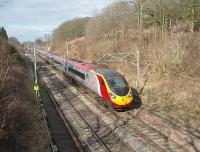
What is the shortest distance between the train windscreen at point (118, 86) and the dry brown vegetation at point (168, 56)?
2.89 meters

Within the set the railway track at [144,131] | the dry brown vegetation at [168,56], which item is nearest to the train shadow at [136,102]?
the dry brown vegetation at [168,56]

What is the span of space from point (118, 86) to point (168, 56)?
24.2ft

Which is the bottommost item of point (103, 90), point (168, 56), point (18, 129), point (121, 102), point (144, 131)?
point (144, 131)

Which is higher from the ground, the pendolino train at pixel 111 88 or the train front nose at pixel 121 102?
the pendolino train at pixel 111 88

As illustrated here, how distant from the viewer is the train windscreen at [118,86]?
23734 mm

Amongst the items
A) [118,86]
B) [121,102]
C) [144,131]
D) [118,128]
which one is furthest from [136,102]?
[144,131]

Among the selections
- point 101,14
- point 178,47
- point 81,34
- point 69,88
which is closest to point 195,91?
point 178,47

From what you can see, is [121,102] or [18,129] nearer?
[18,129]

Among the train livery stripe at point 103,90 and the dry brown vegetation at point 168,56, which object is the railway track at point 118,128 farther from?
the dry brown vegetation at point 168,56

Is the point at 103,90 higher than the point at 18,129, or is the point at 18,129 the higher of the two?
the point at 103,90

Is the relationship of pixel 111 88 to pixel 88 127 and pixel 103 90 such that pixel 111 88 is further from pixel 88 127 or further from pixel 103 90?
pixel 88 127

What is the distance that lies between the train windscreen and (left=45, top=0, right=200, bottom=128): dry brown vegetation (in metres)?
2.89

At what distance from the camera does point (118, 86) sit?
24.2 meters

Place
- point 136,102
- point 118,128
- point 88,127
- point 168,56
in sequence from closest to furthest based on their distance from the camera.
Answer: point 118,128 → point 88,127 → point 136,102 → point 168,56
